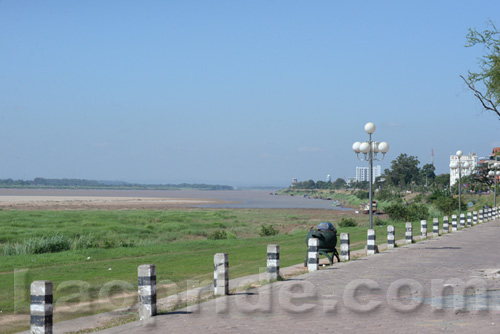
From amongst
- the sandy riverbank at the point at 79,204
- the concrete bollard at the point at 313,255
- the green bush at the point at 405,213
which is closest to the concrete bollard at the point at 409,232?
the concrete bollard at the point at 313,255

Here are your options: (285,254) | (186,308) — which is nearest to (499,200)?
(285,254)

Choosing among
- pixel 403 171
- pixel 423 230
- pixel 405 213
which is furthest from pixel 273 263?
pixel 403 171

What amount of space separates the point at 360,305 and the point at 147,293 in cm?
328

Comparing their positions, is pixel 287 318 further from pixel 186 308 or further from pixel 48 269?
pixel 48 269

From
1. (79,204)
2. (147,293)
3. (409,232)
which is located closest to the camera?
(147,293)

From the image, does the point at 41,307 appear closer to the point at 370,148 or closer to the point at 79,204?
the point at 370,148

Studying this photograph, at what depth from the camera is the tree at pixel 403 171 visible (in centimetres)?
15612

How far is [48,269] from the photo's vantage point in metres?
18.5

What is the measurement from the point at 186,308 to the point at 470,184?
373 ft

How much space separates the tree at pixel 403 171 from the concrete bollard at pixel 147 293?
491 ft

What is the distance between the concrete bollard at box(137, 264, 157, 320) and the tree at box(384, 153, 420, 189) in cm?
14974

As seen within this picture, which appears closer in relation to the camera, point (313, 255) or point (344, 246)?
point (313, 255)

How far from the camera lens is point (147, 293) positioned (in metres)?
9.43

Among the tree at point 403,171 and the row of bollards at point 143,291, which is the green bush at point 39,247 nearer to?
the row of bollards at point 143,291
